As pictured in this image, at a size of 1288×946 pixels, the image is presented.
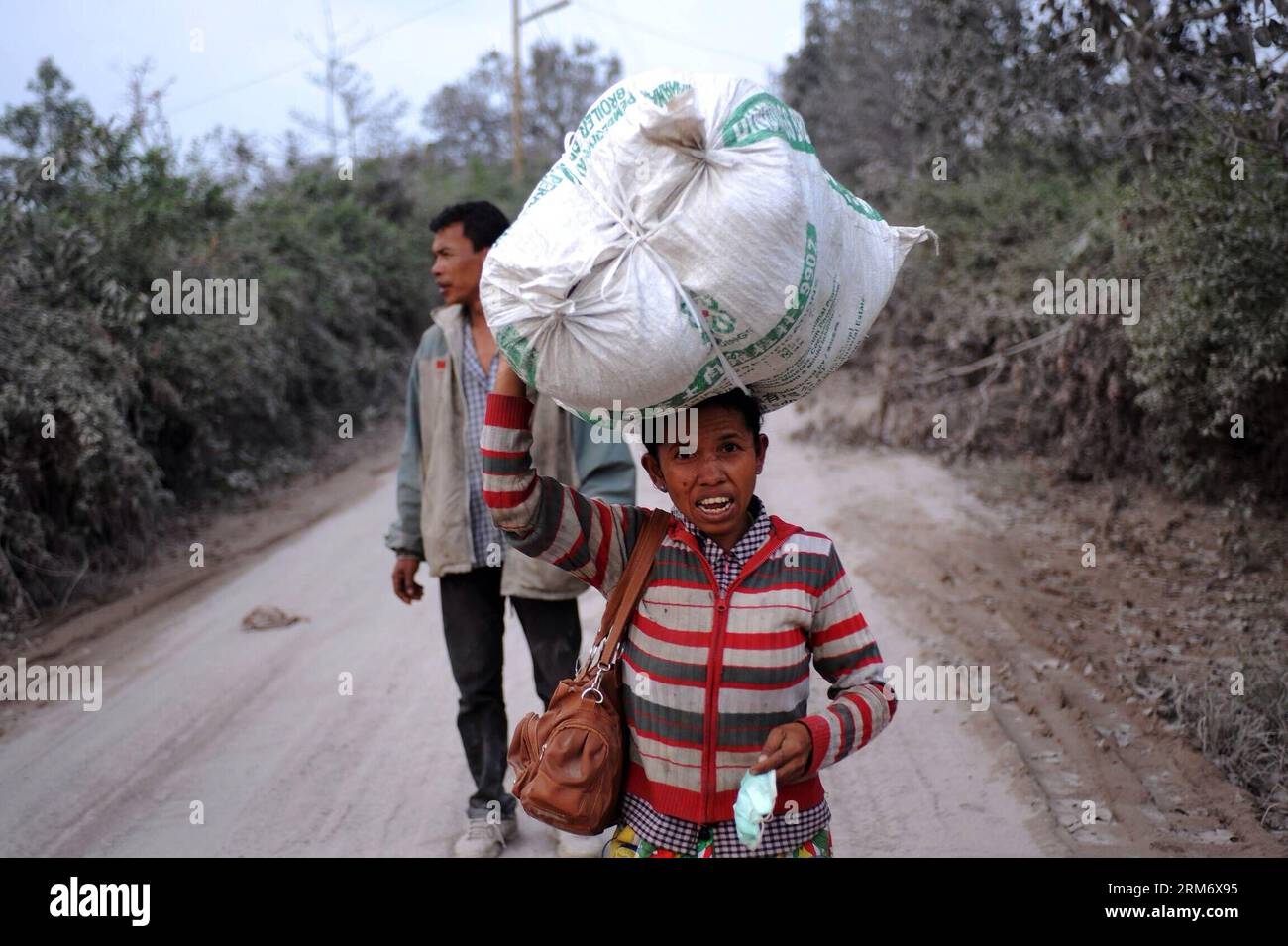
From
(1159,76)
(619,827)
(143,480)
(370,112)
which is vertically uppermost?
(370,112)

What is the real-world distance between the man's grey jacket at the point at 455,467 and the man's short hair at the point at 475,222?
0.79 feet

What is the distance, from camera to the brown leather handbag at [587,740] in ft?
6.67

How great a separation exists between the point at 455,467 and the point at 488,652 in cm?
62

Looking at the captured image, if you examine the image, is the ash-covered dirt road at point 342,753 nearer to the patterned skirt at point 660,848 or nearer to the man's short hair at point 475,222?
the patterned skirt at point 660,848

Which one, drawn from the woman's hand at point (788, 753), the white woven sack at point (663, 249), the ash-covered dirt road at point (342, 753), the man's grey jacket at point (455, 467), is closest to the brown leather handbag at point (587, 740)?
the woman's hand at point (788, 753)

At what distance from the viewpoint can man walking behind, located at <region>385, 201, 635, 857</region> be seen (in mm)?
3506

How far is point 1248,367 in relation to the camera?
5.49m

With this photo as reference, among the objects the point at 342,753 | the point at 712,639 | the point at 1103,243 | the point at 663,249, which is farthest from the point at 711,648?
the point at 1103,243

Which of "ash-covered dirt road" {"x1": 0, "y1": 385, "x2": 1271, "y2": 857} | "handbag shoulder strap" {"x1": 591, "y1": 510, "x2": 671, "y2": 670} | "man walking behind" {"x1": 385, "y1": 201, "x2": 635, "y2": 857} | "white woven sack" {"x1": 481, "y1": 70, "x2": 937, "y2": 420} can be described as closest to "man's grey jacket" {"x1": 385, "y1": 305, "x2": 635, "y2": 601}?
"man walking behind" {"x1": 385, "y1": 201, "x2": 635, "y2": 857}

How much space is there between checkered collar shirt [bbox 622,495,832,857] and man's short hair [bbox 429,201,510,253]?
1.72 m

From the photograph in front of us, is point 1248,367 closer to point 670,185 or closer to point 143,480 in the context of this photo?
point 670,185

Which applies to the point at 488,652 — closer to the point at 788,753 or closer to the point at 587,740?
the point at 587,740

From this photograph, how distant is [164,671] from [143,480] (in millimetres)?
2308
